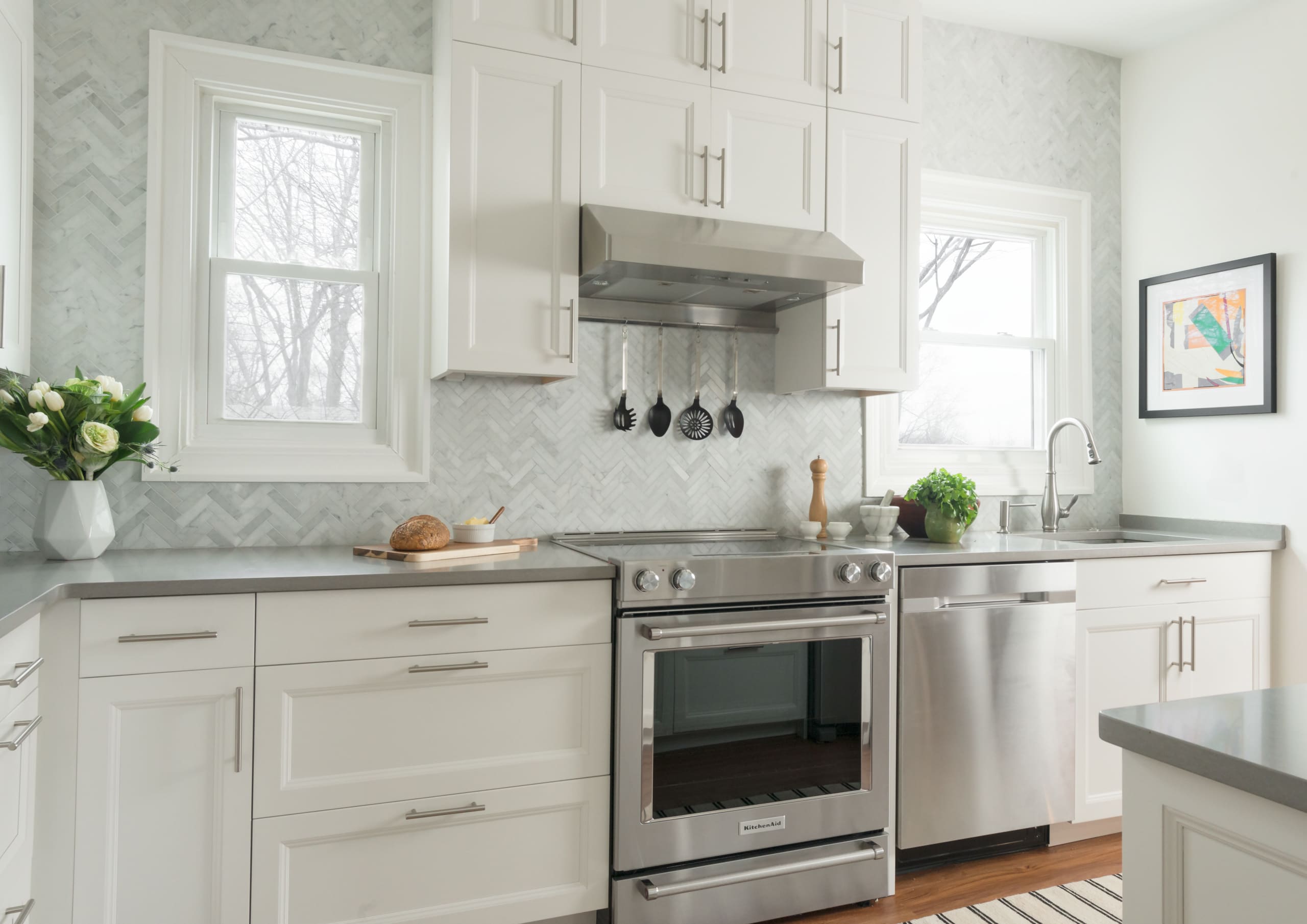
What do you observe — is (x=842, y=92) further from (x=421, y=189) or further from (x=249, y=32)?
(x=249, y=32)

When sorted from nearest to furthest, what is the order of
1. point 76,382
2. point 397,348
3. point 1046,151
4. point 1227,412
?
point 76,382, point 397,348, point 1227,412, point 1046,151

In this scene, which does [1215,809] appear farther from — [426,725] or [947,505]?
[947,505]

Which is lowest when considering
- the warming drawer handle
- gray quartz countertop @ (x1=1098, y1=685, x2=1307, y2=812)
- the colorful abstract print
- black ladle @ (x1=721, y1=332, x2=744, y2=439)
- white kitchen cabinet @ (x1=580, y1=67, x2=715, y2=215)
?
the warming drawer handle

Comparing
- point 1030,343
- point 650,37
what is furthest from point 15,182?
point 1030,343

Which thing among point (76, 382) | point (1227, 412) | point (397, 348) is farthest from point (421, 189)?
point (1227, 412)

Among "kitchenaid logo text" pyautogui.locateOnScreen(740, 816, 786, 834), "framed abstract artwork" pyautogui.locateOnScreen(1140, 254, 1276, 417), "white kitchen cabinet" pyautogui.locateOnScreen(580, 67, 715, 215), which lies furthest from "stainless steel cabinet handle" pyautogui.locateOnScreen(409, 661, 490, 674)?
"framed abstract artwork" pyautogui.locateOnScreen(1140, 254, 1276, 417)

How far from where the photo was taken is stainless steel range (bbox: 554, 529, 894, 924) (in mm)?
2213

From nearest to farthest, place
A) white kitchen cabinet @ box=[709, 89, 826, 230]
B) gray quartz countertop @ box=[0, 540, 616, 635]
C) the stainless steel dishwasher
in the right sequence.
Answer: gray quartz countertop @ box=[0, 540, 616, 635], the stainless steel dishwasher, white kitchen cabinet @ box=[709, 89, 826, 230]

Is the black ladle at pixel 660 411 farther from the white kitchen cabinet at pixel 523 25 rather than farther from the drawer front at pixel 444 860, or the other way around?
the drawer front at pixel 444 860

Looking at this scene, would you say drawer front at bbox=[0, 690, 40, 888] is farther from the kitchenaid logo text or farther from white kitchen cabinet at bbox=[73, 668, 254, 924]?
the kitchenaid logo text

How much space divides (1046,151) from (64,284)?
3455 millimetres

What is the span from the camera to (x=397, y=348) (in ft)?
8.89

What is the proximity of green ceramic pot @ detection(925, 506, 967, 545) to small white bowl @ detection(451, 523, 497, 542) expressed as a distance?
142 centimetres

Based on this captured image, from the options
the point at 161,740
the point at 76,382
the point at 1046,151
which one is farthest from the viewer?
the point at 1046,151
